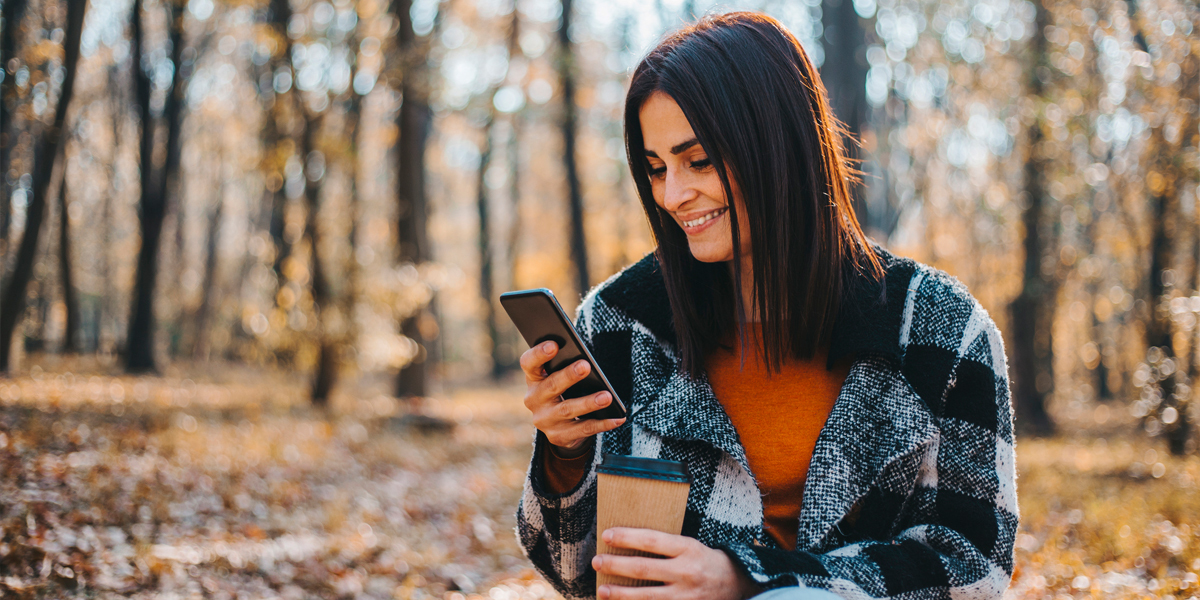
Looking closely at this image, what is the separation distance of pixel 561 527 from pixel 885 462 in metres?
0.78

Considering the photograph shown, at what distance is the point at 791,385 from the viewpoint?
5.85ft

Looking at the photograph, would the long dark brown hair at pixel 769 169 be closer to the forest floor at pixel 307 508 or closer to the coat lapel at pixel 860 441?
the coat lapel at pixel 860 441

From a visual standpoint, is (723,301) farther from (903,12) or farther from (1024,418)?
(903,12)

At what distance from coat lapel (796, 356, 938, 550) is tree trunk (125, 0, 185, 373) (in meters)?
12.5

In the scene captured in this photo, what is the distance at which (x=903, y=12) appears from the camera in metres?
14.1

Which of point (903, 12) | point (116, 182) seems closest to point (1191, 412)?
point (903, 12)

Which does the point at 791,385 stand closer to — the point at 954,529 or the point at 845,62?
the point at 954,529

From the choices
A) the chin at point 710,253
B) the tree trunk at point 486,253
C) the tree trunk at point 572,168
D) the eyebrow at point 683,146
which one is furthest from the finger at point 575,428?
the tree trunk at point 486,253

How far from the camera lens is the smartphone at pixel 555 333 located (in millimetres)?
1391

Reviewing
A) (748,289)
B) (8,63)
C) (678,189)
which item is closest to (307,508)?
(748,289)

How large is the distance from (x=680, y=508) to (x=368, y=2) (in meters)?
11.4

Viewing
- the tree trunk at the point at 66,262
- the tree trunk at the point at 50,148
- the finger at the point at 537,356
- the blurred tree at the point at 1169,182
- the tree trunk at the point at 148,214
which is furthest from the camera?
the tree trunk at the point at 66,262

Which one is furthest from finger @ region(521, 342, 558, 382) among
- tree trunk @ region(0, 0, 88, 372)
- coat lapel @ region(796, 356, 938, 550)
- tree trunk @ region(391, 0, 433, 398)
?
tree trunk @ region(391, 0, 433, 398)

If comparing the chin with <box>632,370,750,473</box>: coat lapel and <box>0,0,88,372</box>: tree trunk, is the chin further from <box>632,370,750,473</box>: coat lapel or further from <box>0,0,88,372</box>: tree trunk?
<box>0,0,88,372</box>: tree trunk
